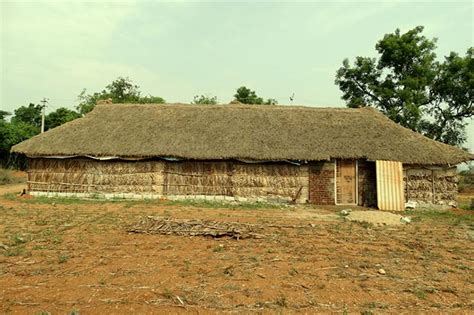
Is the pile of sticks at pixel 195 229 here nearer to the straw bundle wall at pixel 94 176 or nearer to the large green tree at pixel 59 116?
the straw bundle wall at pixel 94 176

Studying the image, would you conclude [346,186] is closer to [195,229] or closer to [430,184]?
[430,184]

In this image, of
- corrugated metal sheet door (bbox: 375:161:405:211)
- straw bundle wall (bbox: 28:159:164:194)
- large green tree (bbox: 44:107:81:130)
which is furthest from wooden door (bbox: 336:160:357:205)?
large green tree (bbox: 44:107:81:130)

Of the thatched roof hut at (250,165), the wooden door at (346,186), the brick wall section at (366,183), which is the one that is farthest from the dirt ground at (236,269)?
the wooden door at (346,186)

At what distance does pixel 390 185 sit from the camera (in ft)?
45.4

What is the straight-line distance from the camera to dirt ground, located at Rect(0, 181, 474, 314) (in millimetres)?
4484

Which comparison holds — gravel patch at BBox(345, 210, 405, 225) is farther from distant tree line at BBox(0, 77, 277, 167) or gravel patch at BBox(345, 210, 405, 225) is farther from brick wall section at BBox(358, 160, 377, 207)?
distant tree line at BBox(0, 77, 277, 167)

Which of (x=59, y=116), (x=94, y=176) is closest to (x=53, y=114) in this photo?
(x=59, y=116)

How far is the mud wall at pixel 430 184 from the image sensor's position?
14.1m

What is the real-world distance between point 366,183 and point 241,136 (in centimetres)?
622

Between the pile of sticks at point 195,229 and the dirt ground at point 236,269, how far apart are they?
246mm

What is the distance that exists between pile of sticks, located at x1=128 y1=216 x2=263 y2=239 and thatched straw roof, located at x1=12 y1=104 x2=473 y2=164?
5.59 metres

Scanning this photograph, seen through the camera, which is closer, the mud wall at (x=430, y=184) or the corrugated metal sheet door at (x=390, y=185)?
the corrugated metal sheet door at (x=390, y=185)

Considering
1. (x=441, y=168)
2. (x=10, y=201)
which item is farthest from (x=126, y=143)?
(x=441, y=168)

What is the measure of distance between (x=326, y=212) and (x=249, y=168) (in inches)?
155
